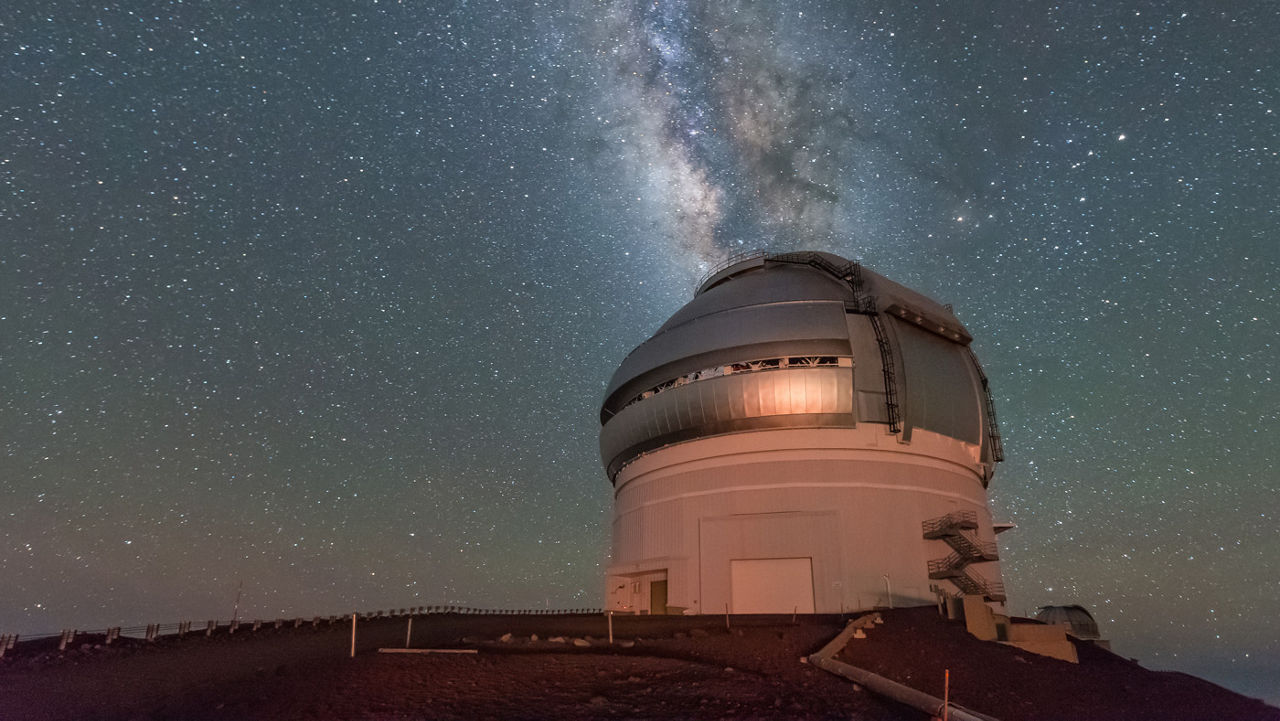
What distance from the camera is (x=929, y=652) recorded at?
16.7 meters

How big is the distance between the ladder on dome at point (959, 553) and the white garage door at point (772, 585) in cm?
526

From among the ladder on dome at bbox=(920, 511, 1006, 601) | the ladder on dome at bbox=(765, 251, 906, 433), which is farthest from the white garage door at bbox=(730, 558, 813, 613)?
the ladder on dome at bbox=(765, 251, 906, 433)

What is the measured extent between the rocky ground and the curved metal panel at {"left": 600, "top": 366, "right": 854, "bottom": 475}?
9.77m

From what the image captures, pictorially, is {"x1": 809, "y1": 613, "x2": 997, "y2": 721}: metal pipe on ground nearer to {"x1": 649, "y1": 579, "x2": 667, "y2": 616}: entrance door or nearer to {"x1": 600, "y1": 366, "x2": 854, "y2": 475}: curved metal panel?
{"x1": 600, "y1": 366, "x2": 854, "y2": 475}: curved metal panel

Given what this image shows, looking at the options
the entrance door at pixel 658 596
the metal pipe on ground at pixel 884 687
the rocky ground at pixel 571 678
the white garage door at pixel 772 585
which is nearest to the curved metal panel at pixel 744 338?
the white garage door at pixel 772 585

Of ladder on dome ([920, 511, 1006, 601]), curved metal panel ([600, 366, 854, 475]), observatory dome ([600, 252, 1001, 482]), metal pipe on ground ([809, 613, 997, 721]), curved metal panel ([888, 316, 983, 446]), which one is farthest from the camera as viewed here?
curved metal panel ([888, 316, 983, 446])

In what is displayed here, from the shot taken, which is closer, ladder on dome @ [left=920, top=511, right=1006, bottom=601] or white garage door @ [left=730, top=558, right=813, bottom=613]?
white garage door @ [left=730, top=558, right=813, bottom=613]

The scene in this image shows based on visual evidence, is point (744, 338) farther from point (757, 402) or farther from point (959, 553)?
point (959, 553)

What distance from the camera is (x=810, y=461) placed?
28531 millimetres

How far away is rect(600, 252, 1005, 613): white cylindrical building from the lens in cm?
2780

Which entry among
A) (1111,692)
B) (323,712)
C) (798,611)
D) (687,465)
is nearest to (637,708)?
(323,712)

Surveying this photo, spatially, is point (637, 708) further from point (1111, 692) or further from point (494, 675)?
point (1111, 692)

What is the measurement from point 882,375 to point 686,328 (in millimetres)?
9084

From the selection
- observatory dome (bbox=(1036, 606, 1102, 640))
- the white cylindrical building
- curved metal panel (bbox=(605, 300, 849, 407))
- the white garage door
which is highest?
curved metal panel (bbox=(605, 300, 849, 407))
